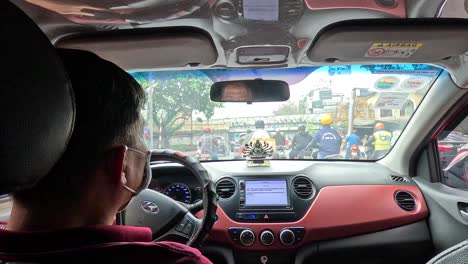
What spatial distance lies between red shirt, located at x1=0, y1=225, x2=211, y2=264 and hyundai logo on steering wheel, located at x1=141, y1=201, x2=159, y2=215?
1.43m

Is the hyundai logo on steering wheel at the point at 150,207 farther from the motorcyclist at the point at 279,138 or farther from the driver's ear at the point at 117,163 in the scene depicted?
the motorcyclist at the point at 279,138

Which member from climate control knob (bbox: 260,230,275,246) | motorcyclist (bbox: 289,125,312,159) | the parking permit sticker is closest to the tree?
motorcyclist (bbox: 289,125,312,159)

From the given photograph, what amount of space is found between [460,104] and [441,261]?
248 centimetres

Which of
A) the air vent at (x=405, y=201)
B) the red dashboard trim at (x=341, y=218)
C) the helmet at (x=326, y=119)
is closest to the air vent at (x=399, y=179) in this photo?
the air vent at (x=405, y=201)

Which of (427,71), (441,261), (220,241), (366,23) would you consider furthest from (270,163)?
(441,261)

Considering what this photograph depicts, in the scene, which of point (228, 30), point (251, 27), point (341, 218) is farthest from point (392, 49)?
point (341, 218)

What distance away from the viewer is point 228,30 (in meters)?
2.55

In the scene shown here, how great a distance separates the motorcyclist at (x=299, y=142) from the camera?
437 cm

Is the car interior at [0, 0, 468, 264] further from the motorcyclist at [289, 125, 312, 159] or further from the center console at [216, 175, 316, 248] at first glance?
the motorcyclist at [289, 125, 312, 159]

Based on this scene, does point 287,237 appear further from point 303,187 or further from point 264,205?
point 303,187

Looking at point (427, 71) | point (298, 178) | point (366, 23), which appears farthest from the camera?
point (298, 178)

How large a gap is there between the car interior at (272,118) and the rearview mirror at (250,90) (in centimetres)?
1

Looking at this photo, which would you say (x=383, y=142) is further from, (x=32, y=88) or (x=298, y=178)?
(x=32, y=88)

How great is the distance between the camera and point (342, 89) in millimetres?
4188
